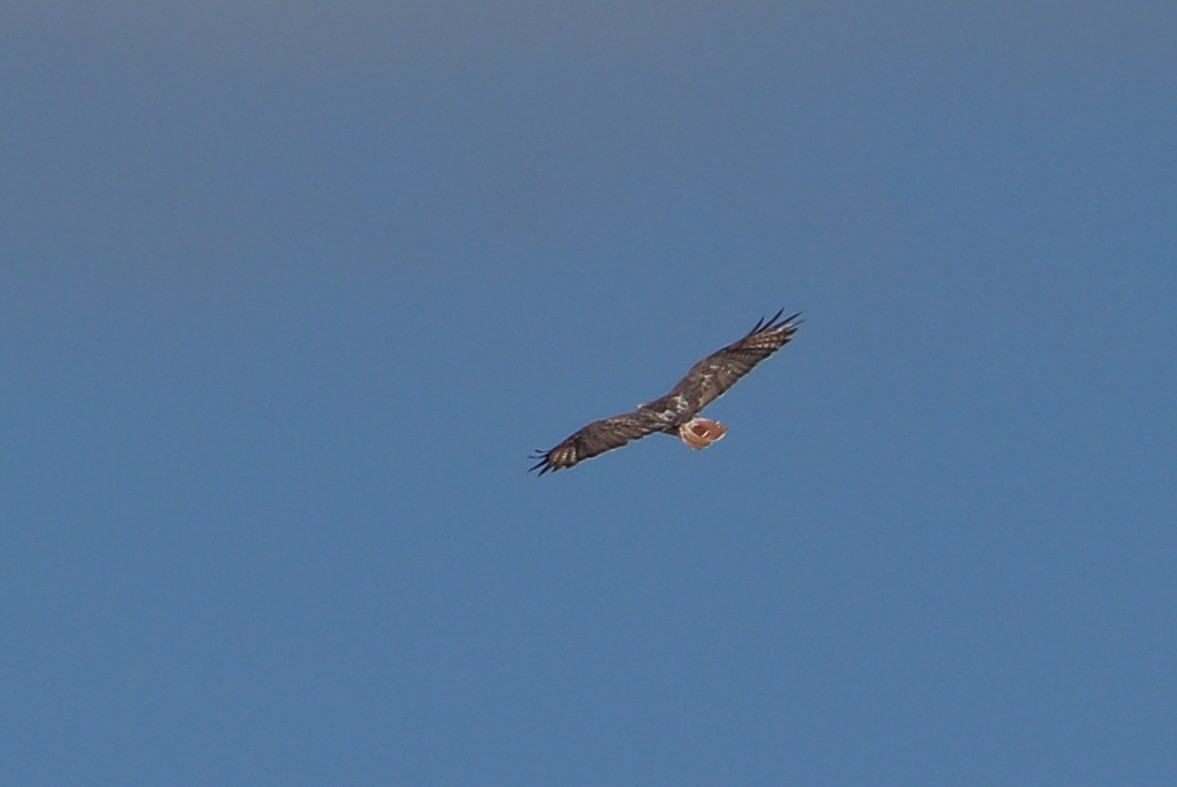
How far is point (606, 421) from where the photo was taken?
6638 centimetres

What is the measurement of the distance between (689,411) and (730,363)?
11.2 ft

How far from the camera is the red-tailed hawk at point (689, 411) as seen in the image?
6606 centimetres

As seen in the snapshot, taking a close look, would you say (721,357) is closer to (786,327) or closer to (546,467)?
(786,327)

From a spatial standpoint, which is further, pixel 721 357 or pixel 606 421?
pixel 721 357

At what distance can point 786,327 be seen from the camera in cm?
7331

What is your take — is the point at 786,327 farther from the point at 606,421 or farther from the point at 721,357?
the point at 606,421

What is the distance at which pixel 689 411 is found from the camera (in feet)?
224

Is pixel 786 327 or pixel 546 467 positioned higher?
pixel 786 327

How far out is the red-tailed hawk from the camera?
217 feet

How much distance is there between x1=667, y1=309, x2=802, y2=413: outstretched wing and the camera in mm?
69125

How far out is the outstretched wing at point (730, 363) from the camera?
69125 millimetres

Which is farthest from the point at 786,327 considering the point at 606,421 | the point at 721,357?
the point at 606,421

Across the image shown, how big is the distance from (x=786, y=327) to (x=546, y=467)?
430 inches

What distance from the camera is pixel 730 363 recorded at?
7125 centimetres
